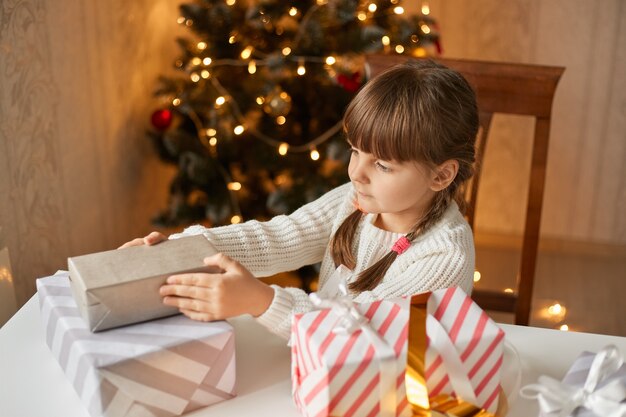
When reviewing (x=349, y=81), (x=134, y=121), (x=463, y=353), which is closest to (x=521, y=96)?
(x=349, y=81)

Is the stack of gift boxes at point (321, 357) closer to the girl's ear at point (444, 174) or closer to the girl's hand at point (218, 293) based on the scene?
the girl's hand at point (218, 293)

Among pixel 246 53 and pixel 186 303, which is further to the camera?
pixel 246 53

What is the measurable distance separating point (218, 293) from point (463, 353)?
1.04 ft

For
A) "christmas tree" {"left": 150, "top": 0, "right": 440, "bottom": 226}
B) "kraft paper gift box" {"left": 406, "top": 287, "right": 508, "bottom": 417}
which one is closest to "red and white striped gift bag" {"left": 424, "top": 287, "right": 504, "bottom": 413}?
"kraft paper gift box" {"left": 406, "top": 287, "right": 508, "bottom": 417}

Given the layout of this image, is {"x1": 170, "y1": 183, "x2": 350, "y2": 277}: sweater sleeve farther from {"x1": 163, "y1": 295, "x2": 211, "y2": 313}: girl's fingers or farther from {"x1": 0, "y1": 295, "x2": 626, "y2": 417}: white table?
{"x1": 163, "y1": 295, "x2": 211, "y2": 313}: girl's fingers

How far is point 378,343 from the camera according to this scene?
0.83 meters

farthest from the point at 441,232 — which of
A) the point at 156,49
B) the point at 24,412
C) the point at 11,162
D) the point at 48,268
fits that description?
the point at 156,49

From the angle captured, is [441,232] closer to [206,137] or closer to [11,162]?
[11,162]

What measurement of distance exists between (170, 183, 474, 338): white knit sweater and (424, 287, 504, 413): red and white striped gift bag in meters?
0.24

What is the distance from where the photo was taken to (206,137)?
2514 mm

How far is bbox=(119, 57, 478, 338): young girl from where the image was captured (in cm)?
104

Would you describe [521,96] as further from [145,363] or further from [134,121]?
[134,121]

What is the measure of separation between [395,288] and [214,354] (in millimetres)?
339

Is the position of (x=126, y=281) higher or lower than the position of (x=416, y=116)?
lower
